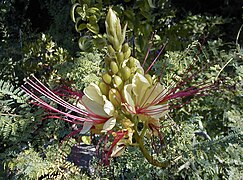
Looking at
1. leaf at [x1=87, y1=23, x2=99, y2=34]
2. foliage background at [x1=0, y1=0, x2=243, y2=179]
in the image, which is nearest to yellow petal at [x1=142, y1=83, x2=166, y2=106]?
foliage background at [x1=0, y1=0, x2=243, y2=179]

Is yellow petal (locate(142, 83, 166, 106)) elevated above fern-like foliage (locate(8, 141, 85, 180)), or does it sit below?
above

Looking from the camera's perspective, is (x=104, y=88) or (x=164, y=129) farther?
(x=164, y=129)

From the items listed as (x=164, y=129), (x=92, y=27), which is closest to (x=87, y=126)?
(x=164, y=129)

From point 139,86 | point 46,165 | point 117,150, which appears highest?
point 139,86

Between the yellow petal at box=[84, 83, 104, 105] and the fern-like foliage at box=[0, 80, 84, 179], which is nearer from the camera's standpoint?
the yellow petal at box=[84, 83, 104, 105]

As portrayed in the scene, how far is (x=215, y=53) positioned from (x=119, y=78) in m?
1.02

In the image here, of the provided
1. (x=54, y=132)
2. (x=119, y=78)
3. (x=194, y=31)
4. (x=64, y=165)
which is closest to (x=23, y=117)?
(x=54, y=132)

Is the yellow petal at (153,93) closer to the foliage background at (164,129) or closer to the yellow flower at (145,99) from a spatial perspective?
the yellow flower at (145,99)

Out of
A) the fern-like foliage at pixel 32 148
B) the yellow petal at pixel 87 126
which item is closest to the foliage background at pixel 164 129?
the fern-like foliage at pixel 32 148

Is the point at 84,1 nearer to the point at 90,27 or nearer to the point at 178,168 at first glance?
the point at 90,27

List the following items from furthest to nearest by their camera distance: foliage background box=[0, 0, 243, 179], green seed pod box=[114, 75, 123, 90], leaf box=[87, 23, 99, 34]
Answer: leaf box=[87, 23, 99, 34], foliage background box=[0, 0, 243, 179], green seed pod box=[114, 75, 123, 90]

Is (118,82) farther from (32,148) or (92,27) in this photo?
(92,27)

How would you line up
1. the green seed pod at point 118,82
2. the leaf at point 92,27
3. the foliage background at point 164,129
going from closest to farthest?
the green seed pod at point 118,82
the foliage background at point 164,129
the leaf at point 92,27

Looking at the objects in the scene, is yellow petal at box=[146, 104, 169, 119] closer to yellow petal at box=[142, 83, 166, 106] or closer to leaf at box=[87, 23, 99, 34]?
yellow petal at box=[142, 83, 166, 106]
